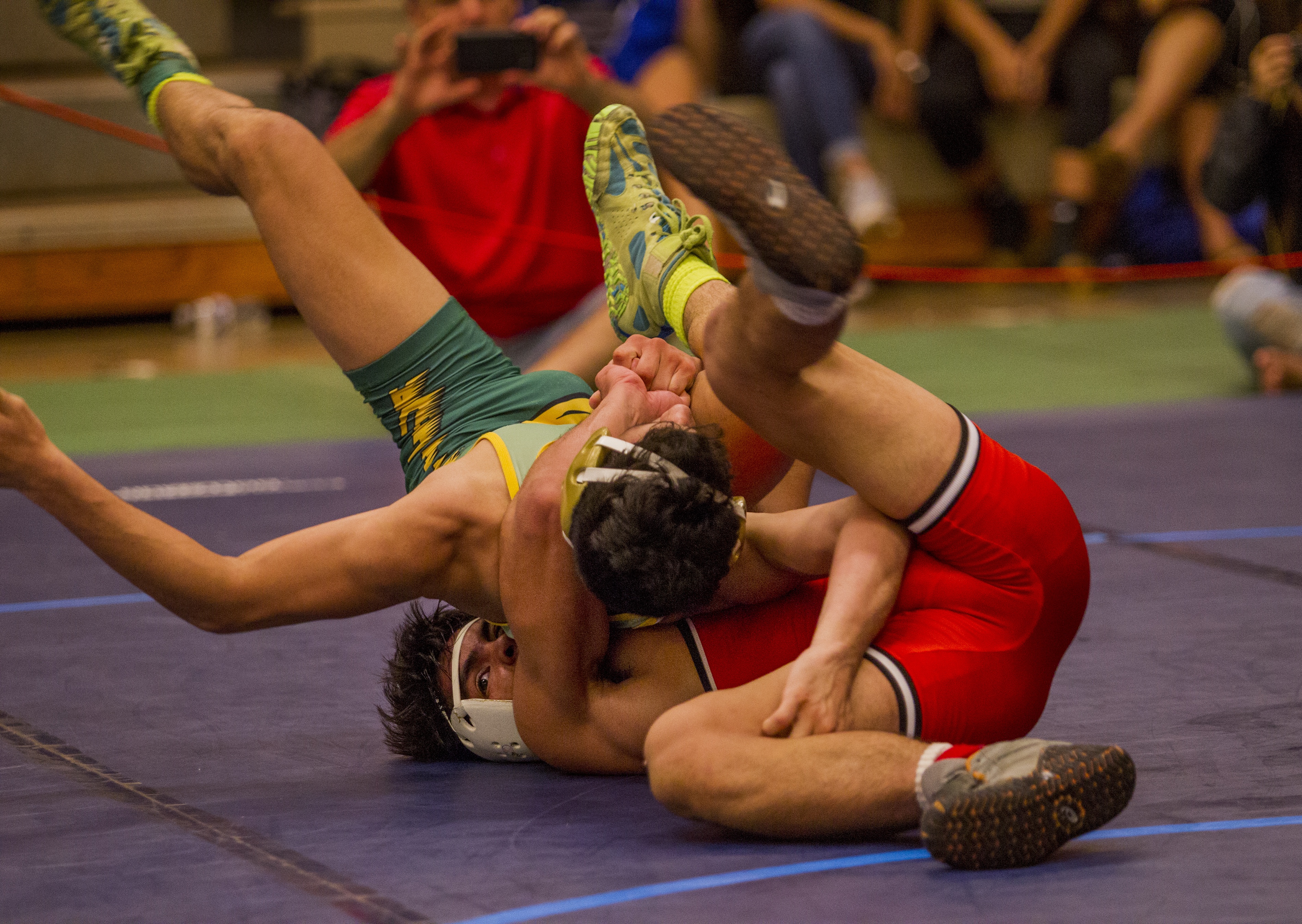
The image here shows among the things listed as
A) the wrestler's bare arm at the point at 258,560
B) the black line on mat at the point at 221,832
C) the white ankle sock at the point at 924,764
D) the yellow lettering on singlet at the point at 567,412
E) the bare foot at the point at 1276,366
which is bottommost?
the white ankle sock at the point at 924,764

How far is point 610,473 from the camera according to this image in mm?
2123

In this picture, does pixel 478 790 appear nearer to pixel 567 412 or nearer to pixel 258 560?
pixel 258 560

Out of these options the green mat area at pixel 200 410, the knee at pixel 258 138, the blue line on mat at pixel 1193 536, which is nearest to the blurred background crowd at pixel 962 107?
the green mat area at pixel 200 410

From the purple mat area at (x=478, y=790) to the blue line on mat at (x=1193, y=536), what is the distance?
5cm

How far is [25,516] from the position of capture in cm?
420

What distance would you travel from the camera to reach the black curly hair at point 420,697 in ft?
8.05

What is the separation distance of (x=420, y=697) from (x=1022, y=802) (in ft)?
3.11

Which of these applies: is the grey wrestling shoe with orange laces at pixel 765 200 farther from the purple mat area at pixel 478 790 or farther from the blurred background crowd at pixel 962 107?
the blurred background crowd at pixel 962 107

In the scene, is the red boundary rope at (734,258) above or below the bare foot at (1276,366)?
above

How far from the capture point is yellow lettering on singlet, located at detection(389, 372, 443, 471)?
9.50 feet

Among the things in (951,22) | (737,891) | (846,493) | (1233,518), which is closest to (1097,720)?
(737,891)

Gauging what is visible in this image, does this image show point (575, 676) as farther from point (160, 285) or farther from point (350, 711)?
point (160, 285)

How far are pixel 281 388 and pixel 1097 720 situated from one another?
4.14 metres

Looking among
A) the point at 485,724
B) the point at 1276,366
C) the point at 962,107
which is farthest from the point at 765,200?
the point at 962,107
